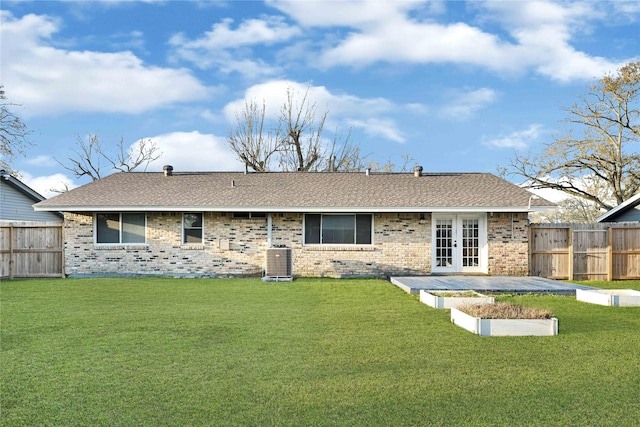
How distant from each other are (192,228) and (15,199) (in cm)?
960

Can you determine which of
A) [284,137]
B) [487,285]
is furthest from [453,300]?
[284,137]

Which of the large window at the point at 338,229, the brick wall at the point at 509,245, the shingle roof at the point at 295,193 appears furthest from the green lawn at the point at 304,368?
the large window at the point at 338,229

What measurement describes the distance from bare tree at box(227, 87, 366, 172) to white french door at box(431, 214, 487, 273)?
15.7m

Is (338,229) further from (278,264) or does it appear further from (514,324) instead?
(514,324)

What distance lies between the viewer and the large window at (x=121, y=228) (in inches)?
622

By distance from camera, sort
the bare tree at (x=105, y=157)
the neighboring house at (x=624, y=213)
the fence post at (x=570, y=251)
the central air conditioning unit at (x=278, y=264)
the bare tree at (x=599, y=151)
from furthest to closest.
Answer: the bare tree at (x=105, y=157), the bare tree at (x=599, y=151), the neighboring house at (x=624, y=213), the fence post at (x=570, y=251), the central air conditioning unit at (x=278, y=264)

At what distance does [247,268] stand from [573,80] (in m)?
20.7

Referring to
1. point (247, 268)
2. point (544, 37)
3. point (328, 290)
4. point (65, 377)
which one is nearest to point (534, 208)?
point (544, 37)

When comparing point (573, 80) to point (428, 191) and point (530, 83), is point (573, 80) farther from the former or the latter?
point (428, 191)

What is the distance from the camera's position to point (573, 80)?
26.1m

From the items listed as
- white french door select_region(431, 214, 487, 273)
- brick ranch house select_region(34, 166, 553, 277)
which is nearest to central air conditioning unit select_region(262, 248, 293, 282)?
brick ranch house select_region(34, 166, 553, 277)

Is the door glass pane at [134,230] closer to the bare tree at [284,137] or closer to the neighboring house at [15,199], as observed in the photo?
the neighboring house at [15,199]

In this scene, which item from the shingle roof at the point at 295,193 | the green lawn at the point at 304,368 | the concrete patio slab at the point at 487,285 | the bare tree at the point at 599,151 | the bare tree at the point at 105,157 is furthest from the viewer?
the bare tree at the point at 105,157

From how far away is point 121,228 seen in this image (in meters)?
15.8
